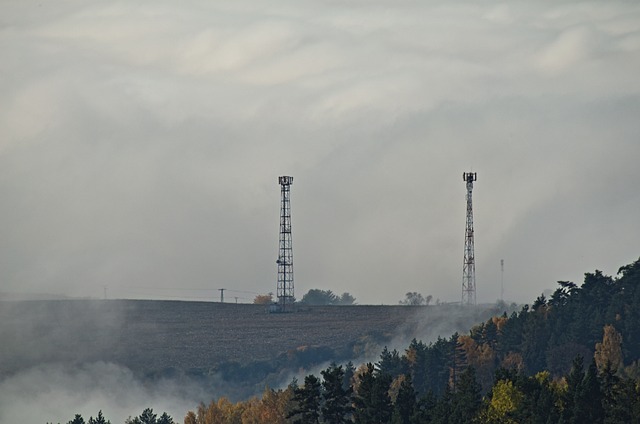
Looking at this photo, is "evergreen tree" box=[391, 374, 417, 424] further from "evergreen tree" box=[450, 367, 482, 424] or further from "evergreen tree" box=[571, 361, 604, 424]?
"evergreen tree" box=[571, 361, 604, 424]

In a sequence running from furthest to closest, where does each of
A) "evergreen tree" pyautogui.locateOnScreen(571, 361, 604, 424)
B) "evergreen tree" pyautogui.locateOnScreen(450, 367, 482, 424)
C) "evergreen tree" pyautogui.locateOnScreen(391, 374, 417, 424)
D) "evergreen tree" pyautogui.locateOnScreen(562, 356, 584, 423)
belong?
1. "evergreen tree" pyautogui.locateOnScreen(391, 374, 417, 424)
2. "evergreen tree" pyautogui.locateOnScreen(450, 367, 482, 424)
3. "evergreen tree" pyautogui.locateOnScreen(562, 356, 584, 423)
4. "evergreen tree" pyautogui.locateOnScreen(571, 361, 604, 424)

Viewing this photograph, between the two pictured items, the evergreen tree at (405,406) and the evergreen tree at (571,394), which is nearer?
the evergreen tree at (571,394)

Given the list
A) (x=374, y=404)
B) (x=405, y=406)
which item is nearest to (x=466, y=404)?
(x=405, y=406)

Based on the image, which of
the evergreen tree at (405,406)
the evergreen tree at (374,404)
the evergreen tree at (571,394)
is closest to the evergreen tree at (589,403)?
the evergreen tree at (571,394)

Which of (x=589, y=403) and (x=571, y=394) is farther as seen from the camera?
(x=571, y=394)

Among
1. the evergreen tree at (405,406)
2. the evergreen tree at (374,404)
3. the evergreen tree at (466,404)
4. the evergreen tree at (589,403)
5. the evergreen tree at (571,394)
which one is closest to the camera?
the evergreen tree at (589,403)

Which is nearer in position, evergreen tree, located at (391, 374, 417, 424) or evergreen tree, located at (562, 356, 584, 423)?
evergreen tree, located at (562, 356, 584, 423)

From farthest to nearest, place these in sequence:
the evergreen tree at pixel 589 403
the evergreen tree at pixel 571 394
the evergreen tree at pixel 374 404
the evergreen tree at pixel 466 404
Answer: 1. the evergreen tree at pixel 374 404
2. the evergreen tree at pixel 466 404
3. the evergreen tree at pixel 571 394
4. the evergreen tree at pixel 589 403

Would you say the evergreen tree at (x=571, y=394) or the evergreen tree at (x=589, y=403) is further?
the evergreen tree at (x=571, y=394)

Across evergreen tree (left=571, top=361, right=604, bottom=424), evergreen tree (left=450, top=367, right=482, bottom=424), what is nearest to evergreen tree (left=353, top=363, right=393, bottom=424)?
evergreen tree (left=450, top=367, right=482, bottom=424)

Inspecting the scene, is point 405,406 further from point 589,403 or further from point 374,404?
point 589,403

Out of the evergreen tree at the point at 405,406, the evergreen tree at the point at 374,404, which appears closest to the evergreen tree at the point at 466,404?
the evergreen tree at the point at 405,406

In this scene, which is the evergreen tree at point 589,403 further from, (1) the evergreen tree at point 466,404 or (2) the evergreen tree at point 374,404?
(2) the evergreen tree at point 374,404

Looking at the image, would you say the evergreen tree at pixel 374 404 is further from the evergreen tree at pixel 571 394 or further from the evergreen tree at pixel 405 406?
the evergreen tree at pixel 571 394
